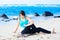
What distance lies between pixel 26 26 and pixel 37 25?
141 mm

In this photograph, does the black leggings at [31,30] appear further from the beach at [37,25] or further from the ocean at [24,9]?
the ocean at [24,9]

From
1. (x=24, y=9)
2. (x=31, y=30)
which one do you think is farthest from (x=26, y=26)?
(x=24, y=9)

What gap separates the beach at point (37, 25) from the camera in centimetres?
166

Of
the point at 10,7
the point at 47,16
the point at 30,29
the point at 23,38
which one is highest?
the point at 10,7

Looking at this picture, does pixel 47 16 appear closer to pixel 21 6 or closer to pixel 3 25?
pixel 21 6

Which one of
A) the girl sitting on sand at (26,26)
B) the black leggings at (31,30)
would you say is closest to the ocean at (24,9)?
the girl sitting on sand at (26,26)

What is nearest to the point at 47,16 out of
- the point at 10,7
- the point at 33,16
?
the point at 33,16

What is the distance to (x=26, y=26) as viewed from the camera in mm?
1673

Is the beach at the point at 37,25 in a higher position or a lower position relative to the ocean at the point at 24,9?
lower

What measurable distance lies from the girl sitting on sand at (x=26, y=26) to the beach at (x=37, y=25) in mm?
46

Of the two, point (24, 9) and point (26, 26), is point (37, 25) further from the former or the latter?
point (24, 9)

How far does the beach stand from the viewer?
1.66 metres

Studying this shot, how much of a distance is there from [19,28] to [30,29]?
140 millimetres

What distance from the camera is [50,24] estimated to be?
1.72 metres
